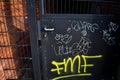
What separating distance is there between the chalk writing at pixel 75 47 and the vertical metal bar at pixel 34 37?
0.35 m

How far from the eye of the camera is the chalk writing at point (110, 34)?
2554 millimetres

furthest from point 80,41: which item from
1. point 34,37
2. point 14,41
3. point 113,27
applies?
point 14,41

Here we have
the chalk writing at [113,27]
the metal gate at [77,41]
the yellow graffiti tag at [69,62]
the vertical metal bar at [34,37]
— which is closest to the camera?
the vertical metal bar at [34,37]

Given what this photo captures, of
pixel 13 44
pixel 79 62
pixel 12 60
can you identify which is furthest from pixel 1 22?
pixel 79 62

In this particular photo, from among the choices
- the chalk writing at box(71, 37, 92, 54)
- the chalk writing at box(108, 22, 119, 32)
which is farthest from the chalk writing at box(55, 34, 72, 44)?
the chalk writing at box(108, 22, 119, 32)

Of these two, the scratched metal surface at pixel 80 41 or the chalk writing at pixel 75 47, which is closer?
the scratched metal surface at pixel 80 41

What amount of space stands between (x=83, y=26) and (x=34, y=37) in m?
0.85

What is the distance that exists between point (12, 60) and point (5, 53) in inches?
7.9

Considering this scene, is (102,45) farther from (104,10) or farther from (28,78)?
(28,78)

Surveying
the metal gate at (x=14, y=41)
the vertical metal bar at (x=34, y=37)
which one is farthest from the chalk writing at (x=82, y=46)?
the metal gate at (x=14, y=41)

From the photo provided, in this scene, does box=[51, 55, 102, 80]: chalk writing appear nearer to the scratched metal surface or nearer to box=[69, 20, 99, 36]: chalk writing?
the scratched metal surface

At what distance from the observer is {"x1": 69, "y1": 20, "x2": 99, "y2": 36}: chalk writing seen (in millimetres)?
2461

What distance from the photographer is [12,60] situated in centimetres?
288

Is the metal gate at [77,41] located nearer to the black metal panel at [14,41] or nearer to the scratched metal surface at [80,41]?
the scratched metal surface at [80,41]
